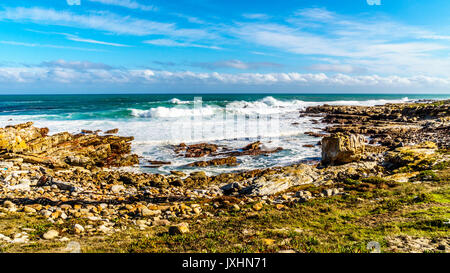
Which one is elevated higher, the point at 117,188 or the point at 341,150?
the point at 341,150

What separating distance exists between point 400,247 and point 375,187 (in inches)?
182

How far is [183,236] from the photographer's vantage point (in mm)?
5727

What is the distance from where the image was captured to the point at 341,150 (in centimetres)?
1392

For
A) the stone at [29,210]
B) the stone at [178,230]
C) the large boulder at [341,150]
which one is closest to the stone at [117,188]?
the stone at [29,210]

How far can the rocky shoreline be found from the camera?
6496 mm

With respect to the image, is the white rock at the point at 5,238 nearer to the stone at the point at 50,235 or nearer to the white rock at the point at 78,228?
the stone at the point at 50,235

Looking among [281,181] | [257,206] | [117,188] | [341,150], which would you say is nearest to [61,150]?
[117,188]

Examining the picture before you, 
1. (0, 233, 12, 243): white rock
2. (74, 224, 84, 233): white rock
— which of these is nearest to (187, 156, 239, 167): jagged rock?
(74, 224, 84, 233): white rock

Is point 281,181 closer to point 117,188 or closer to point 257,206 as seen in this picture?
point 257,206

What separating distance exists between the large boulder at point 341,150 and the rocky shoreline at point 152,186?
0.18ft

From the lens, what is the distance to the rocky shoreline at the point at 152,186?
21.3 feet

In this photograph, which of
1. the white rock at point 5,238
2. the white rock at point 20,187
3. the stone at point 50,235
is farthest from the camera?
the white rock at point 20,187

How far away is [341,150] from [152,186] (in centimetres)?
1023
